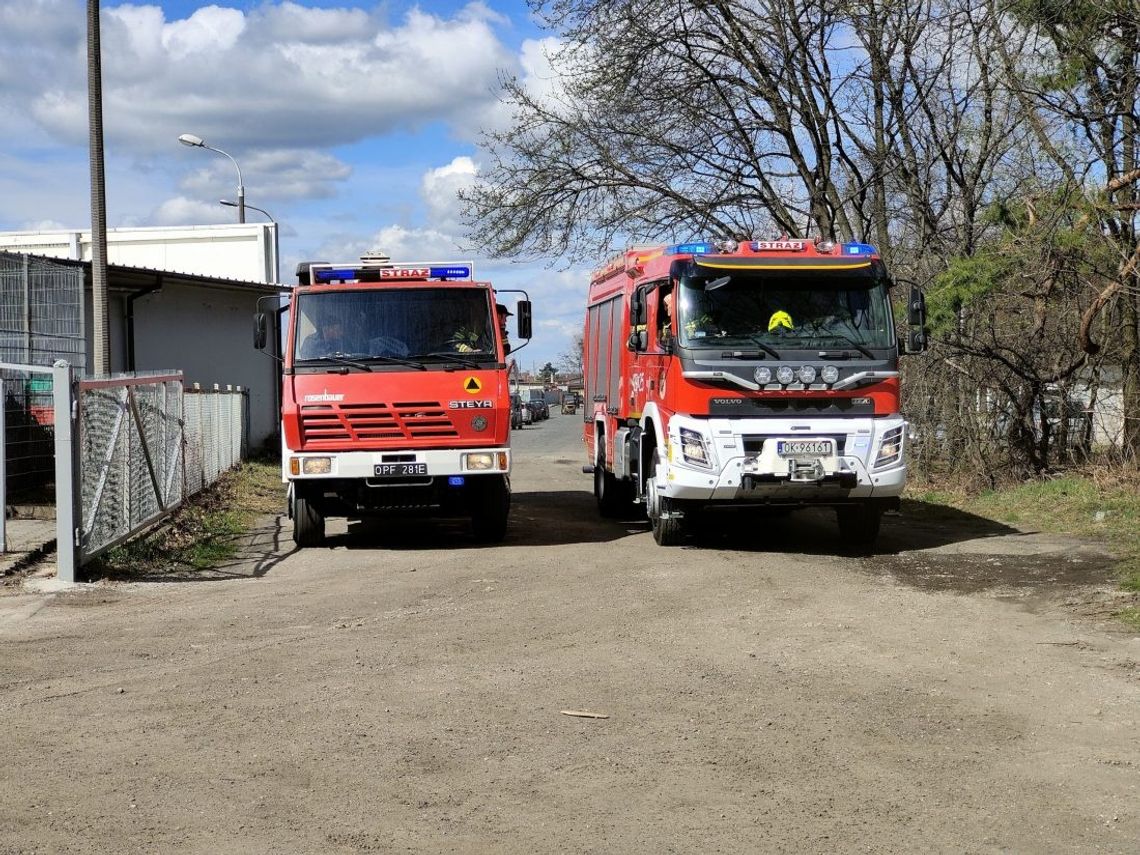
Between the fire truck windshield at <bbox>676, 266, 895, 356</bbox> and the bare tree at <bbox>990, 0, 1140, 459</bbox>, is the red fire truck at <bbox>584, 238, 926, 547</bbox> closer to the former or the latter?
the fire truck windshield at <bbox>676, 266, 895, 356</bbox>

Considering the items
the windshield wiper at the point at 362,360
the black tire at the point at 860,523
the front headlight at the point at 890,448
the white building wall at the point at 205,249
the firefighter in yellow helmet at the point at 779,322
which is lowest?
the black tire at the point at 860,523

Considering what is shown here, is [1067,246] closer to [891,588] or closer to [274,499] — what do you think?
[891,588]

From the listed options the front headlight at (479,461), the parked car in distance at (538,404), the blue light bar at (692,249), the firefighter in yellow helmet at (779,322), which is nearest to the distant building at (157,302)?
the front headlight at (479,461)

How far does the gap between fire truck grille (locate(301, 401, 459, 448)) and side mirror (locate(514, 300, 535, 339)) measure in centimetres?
157

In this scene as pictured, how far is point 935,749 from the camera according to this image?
5738mm

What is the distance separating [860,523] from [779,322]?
2296mm

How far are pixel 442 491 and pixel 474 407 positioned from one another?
0.90 m

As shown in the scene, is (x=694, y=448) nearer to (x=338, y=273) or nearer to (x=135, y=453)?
(x=338, y=273)

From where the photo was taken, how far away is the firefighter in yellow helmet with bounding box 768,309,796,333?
11.9 m

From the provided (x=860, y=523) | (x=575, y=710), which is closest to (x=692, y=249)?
(x=860, y=523)

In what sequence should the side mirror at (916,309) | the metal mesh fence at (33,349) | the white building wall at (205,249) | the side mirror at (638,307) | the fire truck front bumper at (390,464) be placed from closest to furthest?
the side mirror at (916,309)
the fire truck front bumper at (390,464)
the side mirror at (638,307)
the metal mesh fence at (33,349)
the white building wall at (205,249)

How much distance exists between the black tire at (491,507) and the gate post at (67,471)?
391 centimetres

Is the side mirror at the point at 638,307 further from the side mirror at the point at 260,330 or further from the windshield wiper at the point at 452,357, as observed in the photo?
the side mirror at the point at 260,330

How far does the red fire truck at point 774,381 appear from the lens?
11602 mm
